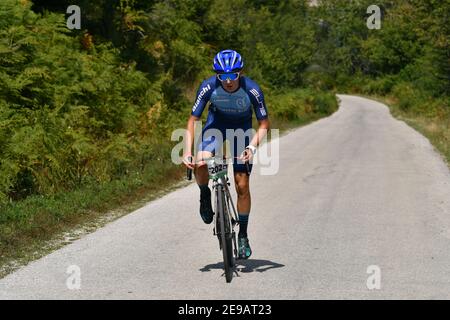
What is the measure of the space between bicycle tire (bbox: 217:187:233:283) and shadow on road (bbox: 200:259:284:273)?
475 millimetres

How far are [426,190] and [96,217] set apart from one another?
6.43 metres

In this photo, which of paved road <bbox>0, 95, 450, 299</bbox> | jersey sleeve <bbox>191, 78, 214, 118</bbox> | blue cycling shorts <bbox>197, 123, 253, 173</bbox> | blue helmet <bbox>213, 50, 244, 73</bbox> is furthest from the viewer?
blue cycling shorts <bbox>197, 123, 253, 173</bbox>

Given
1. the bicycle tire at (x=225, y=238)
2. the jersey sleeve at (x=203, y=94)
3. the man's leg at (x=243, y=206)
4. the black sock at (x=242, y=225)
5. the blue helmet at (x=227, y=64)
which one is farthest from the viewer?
the black sock at (x=242, y=225)

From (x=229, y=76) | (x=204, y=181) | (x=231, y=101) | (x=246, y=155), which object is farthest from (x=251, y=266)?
(x=229, y=76)

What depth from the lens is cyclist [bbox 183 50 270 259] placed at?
6531 millimetres

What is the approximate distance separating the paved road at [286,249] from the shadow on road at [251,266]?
2 centimetres

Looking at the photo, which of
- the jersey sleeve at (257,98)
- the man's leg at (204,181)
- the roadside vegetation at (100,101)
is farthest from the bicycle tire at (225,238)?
the roadside vegetation at (100,101)

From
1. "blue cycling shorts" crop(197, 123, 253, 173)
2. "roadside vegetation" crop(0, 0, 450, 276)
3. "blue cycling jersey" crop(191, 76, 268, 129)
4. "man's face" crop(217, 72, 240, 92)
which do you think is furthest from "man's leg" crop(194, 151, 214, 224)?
"roadside vegetation" crop(0, 0, 450, 276)

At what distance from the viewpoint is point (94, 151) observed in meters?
12.6

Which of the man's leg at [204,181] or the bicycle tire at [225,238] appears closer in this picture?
the bicycle tire at [225,238]

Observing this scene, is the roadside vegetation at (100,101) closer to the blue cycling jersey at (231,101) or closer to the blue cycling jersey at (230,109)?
the blue cycling jersey at (230,109)

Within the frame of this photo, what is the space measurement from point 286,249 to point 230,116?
2005mm

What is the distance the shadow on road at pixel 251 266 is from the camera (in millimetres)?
6922

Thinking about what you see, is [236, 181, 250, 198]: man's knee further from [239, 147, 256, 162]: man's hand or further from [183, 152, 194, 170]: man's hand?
[183, 152, 194, 170]: man's hand
